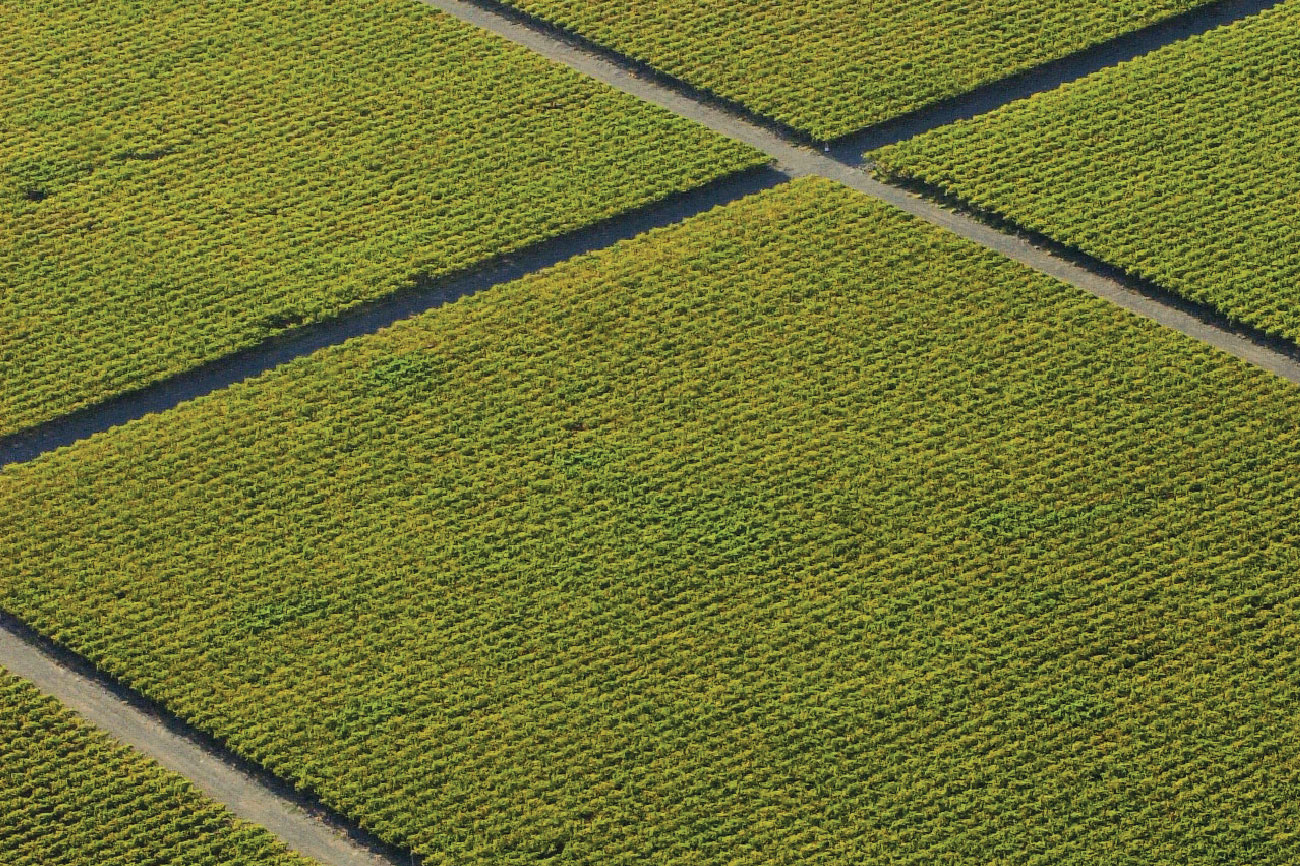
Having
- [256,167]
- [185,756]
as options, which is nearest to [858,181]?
[256,167]

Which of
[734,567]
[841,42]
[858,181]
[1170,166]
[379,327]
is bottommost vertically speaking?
[734,567]

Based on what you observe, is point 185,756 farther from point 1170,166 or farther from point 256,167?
point 1170,166

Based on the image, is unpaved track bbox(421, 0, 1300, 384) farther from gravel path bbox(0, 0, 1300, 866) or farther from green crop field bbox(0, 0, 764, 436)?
green crop field bbox(0, 0, 764, 436)

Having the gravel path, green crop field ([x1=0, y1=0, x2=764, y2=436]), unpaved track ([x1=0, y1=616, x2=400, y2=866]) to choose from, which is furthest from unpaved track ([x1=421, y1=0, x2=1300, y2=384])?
unpaved track ([x1=0, y1=616, x2=400, y2=866])

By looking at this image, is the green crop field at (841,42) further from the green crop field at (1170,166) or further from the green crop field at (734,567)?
the green crop field at (734,567)

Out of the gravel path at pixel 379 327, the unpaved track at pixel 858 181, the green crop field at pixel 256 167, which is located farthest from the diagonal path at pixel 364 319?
the unpaved track at pixel 858 181
